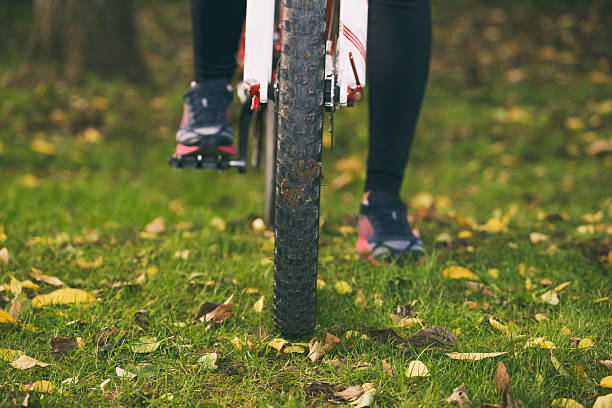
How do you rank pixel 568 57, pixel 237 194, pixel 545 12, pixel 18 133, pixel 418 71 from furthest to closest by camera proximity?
1. pixel 545 12
2. pixel 568 57
3. pixel 18 133
4. pixel 237 194
5. pixel 418 71

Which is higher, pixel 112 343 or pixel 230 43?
pixel 230 43

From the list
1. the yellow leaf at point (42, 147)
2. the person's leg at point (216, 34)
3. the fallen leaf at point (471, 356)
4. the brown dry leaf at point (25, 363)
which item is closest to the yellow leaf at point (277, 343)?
the fallen leaf at point (471, 356)

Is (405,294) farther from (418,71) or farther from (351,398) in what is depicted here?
(418,71)

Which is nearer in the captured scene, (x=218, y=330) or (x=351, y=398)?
(x=351, y=398)

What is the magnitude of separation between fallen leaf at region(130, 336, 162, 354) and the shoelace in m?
0.73

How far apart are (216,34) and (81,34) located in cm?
279

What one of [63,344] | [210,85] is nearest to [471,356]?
[63,344]

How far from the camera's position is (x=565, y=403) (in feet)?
3.47

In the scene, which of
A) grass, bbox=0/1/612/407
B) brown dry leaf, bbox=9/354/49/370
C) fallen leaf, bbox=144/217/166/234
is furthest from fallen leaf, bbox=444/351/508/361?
fallen leaf, bbox=144/217/166/234

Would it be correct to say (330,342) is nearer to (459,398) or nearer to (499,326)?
(459,398)

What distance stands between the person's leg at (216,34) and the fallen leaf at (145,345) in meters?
0.87

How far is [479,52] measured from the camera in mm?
5535

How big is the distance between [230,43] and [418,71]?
60 cm

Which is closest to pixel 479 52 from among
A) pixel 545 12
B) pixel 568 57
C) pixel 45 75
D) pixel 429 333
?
pixel 568 57
